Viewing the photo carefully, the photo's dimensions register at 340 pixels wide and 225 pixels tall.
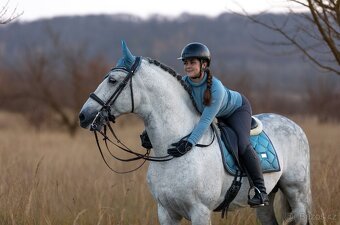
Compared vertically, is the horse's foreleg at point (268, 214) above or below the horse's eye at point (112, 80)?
below

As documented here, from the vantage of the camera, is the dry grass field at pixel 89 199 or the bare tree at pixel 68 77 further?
the bare tree at pixel 68 77

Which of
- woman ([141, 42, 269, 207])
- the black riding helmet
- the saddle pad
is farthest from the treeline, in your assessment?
the black riding helmet

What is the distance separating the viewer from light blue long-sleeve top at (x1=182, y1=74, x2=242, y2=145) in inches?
190

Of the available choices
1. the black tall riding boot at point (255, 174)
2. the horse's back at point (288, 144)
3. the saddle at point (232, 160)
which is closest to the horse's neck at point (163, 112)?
the saddle at point (232, 160)

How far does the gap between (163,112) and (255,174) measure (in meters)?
1.13

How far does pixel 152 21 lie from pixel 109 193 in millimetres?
183737

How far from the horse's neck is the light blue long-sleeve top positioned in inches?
7.5

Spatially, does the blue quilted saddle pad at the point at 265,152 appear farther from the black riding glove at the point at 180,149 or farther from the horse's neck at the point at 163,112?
the black riding glove at the point at 180,149

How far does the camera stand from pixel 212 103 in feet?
16.0

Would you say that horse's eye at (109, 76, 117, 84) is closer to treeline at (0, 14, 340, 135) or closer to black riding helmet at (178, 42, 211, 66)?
black riding helmet at (178, 42, 211, 66)

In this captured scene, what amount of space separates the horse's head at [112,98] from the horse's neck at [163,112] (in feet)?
0.62

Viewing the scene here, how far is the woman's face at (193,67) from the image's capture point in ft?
16.3

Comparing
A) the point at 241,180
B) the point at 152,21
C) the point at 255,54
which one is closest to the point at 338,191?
the point at 241,180

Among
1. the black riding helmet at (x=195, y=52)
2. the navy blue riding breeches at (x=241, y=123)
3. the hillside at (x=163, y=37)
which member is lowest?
the navy blue riding breeches at (x=241, y=123)
